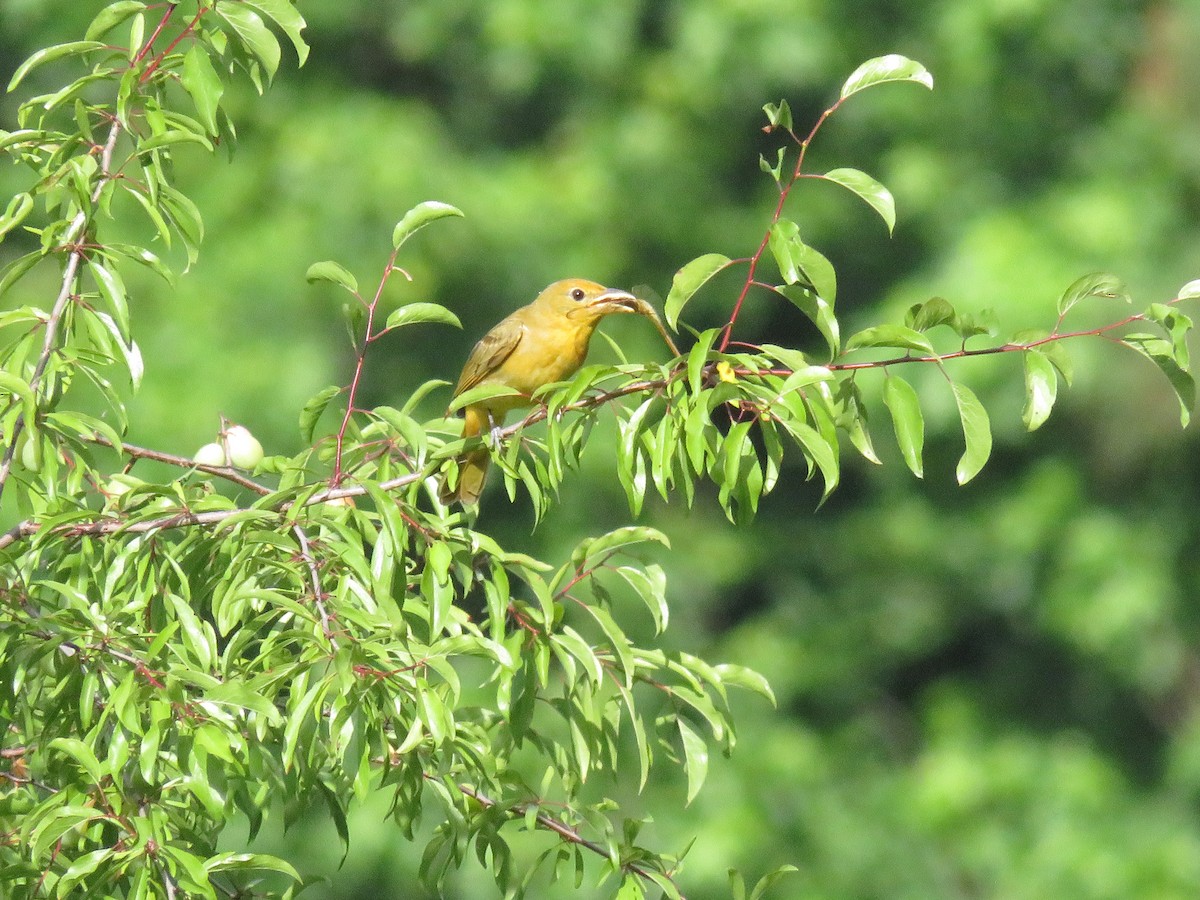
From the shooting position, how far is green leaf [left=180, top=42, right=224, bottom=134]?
2.23m

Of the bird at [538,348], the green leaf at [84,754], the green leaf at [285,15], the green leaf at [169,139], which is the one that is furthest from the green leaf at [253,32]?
the bird at [538,348]

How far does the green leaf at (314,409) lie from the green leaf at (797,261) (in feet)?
2.23

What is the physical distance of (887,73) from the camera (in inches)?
75.7

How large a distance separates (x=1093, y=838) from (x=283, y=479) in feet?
22.4

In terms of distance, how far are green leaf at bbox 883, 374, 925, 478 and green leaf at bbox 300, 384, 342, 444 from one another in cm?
76

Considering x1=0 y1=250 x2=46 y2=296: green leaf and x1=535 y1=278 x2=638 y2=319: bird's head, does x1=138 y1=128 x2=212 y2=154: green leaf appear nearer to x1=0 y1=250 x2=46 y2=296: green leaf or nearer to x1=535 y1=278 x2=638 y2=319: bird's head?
x1=0 y1=250 x2=46 y2=296: green leaf

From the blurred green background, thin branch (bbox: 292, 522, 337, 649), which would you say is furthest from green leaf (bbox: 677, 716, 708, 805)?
the blurred green background

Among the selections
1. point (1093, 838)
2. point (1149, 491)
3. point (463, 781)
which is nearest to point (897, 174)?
point (1149, 491)

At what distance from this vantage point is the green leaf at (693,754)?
232 cm

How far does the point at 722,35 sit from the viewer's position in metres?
8.05

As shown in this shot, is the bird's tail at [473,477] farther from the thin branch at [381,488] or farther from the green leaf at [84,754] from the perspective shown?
the green leaf at [84,754]

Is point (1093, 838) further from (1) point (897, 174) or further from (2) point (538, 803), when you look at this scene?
(2) point (538, 803)

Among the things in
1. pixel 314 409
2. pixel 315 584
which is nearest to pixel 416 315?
pixel 314 409

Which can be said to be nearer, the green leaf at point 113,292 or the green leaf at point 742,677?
the green leaf at point 113,292
